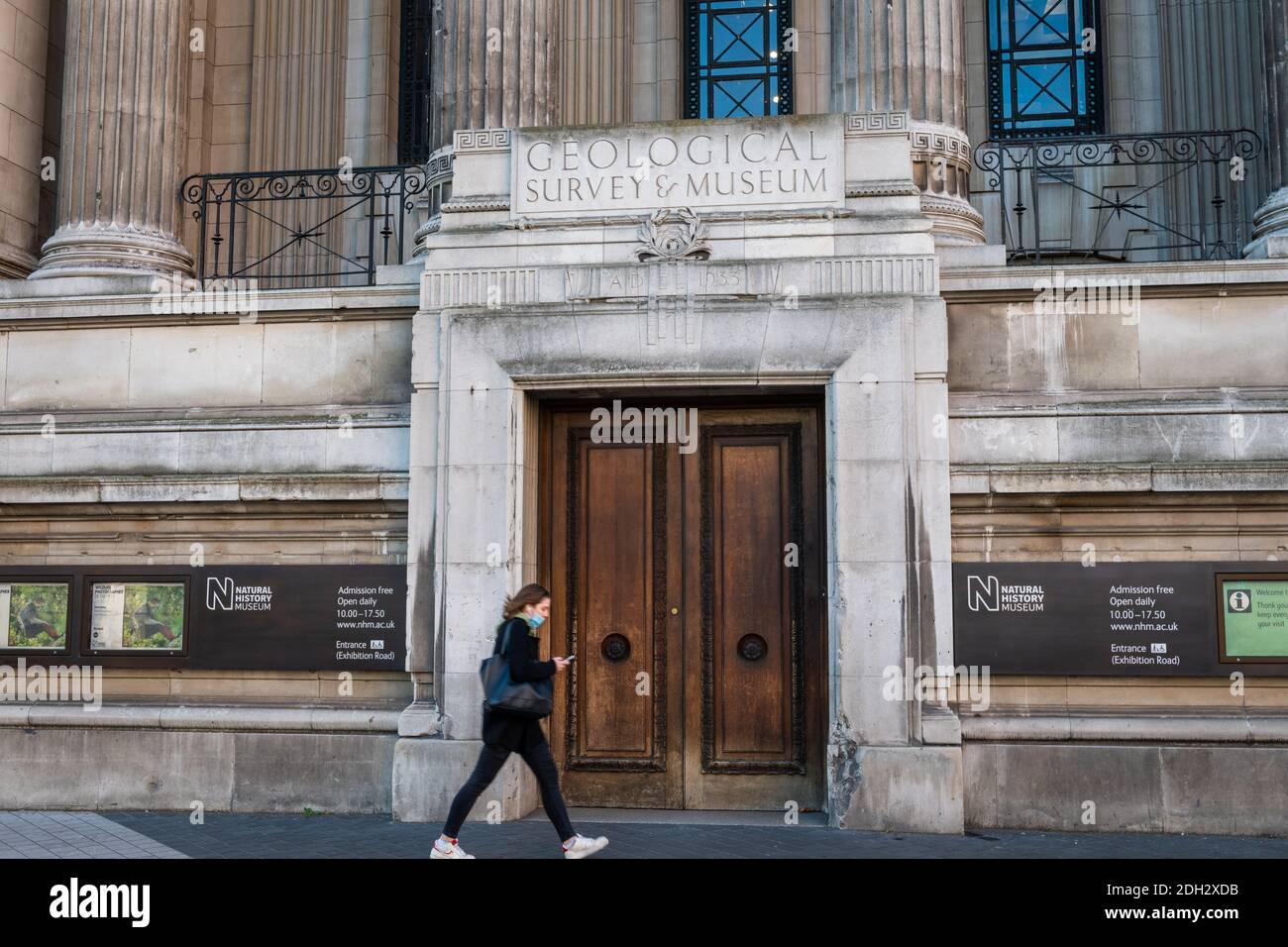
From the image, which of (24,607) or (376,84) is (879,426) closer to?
(24,607)

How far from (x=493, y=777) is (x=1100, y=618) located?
507 cm

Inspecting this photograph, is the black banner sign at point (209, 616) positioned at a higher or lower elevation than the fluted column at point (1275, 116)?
lower

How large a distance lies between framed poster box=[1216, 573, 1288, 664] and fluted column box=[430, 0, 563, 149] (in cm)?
736

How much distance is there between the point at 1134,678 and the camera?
422 inches

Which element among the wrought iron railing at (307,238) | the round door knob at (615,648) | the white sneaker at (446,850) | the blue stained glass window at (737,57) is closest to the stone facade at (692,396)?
the round door knob at (615,648)

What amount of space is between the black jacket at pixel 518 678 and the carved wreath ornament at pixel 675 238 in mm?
3726

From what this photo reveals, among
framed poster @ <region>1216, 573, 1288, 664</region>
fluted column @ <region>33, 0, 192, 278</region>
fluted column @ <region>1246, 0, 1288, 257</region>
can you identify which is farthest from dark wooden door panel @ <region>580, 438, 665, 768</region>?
fluted column @ <region>1246, 0, 1288, 257</region>

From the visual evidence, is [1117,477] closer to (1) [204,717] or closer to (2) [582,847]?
(2) [582,847]

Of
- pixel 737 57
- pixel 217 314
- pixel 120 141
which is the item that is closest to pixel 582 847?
pixel 217 314

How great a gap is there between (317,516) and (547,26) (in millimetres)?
5163

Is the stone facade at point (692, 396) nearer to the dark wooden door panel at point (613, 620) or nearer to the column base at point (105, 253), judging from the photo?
the column base at point (105, 253)

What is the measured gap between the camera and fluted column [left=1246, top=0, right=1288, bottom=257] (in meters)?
12.0

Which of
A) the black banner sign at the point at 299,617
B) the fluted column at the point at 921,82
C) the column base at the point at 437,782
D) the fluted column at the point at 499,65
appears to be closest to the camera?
the column base at the point at 437,782

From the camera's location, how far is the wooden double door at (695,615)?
11227 millimetres
